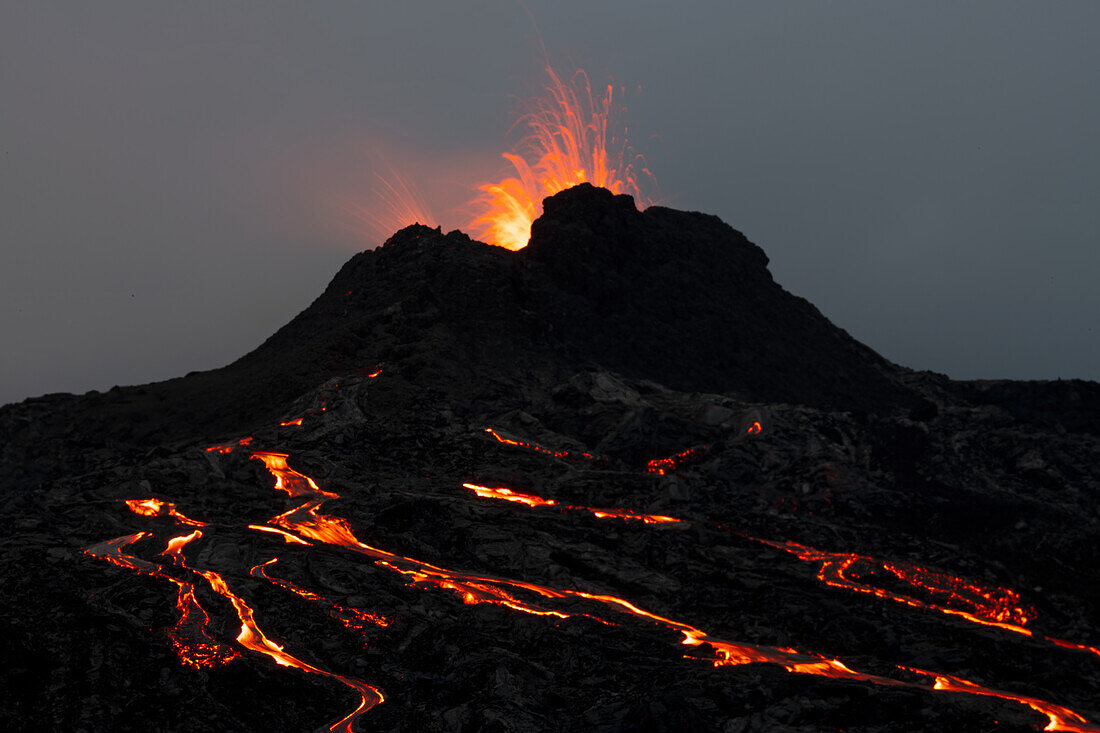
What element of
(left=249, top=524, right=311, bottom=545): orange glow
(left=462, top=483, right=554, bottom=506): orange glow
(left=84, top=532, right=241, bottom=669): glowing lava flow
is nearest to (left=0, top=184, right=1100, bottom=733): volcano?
(left=84, top=532, right=241, bottom=669): glowing lava flow

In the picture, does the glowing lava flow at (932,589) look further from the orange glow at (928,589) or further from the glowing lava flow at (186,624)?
the glowing lava flow at (186,624)

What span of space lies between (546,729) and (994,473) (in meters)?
50.4

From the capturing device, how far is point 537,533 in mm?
40656

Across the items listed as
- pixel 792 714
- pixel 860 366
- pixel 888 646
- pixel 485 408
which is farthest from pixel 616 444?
pixel 860 366

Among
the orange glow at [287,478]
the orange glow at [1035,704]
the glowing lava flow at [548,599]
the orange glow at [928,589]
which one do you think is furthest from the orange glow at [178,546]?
the orange glow at [1035,704]

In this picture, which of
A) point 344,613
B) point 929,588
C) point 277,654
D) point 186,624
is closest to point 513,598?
point 344,613

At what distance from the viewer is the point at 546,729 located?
2419 cm

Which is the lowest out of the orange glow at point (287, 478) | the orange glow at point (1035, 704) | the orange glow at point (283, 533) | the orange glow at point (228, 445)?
the orange glow at point (1035, 704)

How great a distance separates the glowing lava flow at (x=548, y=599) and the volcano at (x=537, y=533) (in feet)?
0.68

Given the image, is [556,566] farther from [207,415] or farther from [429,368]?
[207,415]

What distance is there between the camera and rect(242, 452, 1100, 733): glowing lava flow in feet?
90.6

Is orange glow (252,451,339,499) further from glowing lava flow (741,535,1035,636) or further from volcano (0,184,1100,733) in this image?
glowing lava flow (741,535,1035,636)

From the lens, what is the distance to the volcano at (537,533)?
2638cm

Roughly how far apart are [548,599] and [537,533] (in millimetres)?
6066
